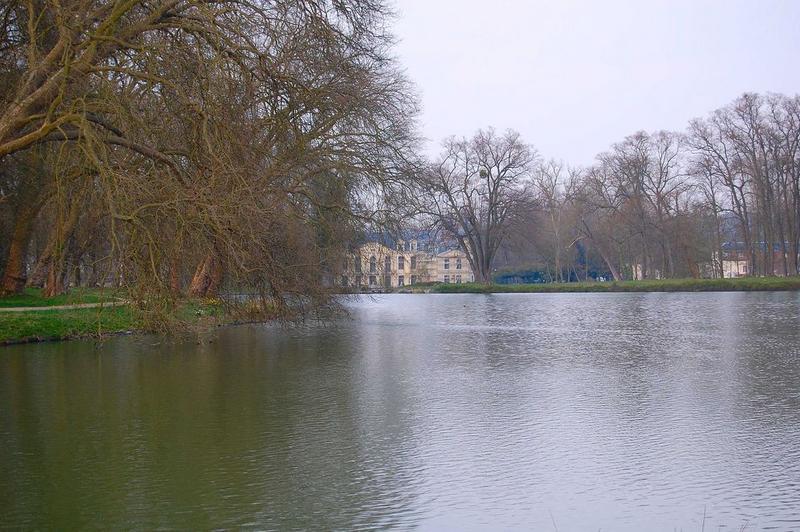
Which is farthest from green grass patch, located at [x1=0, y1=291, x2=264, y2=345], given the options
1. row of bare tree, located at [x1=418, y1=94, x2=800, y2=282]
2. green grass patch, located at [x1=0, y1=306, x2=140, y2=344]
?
row of bare tree, located at [x1=418, y1=94, x2=800, y2=282]

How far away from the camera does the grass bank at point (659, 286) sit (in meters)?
50.6

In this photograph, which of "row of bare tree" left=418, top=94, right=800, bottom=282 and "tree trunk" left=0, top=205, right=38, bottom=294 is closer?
"tree trunk" left=0, top=205, right=38, bottom=294

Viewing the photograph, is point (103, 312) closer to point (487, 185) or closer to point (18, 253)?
point (18, 253)

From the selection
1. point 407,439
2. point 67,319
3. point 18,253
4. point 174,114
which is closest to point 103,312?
point 174,114

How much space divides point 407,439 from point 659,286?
4851cm

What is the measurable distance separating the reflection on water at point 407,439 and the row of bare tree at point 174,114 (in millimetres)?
1941

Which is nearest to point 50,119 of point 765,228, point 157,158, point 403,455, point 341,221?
point 157,158

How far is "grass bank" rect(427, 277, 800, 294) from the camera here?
5056cm

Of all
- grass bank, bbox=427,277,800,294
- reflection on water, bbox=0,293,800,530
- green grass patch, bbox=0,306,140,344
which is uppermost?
grass bank, bbox=427,277,800,294

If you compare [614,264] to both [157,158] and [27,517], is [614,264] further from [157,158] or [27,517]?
[27,517]

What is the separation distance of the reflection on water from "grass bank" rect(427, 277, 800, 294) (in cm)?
3444

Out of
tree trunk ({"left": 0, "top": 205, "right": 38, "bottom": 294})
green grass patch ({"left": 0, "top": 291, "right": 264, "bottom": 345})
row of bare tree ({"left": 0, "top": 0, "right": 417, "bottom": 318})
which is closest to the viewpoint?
row of bare tree ({"left": 0, "top": 0, "right": 417, "bottom": 318})

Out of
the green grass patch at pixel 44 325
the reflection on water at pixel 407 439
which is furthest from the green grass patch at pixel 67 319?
the reflection on water at pixel 407 439

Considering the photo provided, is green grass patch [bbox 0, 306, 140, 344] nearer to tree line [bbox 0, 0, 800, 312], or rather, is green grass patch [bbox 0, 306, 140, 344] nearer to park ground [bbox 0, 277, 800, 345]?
park ground [bbox 0, 277, 800, 345]
